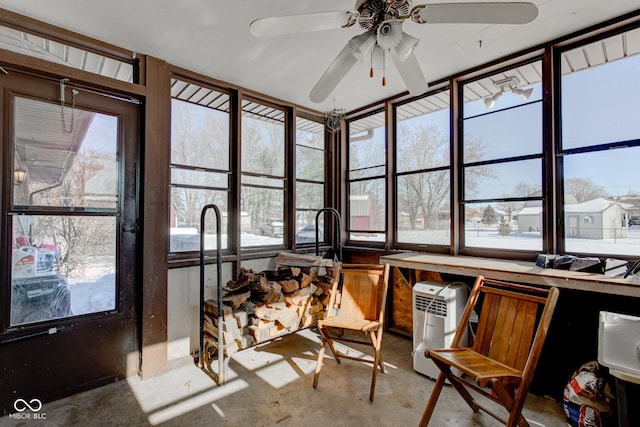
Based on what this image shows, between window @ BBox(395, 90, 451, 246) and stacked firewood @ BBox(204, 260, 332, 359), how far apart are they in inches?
49.3

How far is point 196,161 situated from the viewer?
324cm

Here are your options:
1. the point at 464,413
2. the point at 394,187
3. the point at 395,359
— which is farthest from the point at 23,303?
the point at 394,187

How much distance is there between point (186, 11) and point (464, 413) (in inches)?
134

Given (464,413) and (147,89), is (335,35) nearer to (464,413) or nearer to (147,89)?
(147,89)

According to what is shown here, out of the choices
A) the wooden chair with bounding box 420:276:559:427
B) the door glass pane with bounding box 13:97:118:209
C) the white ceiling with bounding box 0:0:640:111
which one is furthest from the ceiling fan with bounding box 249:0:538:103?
the door glass pane with bounding box 13:97:118:209

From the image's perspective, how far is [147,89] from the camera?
2789mm

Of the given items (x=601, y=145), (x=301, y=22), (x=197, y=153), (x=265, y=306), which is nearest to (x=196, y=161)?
(x=197, y=153)

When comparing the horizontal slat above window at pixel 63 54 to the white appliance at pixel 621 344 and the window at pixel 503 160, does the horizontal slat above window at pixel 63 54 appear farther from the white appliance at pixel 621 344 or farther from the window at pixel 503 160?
the white appliance at pixel 621 344

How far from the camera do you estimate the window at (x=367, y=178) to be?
4059mm

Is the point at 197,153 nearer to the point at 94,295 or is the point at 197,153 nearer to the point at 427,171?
the point at 94,295

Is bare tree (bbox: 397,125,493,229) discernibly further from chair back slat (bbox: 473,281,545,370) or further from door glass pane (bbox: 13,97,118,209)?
door glass pane (bbox: 13,97,118,209)

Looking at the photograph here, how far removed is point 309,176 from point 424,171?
149 cm

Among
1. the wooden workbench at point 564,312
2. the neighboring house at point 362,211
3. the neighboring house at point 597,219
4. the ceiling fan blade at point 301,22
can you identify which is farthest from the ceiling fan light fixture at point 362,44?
the neighboring house at point 362,211

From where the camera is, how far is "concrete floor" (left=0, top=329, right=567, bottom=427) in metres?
2.13
